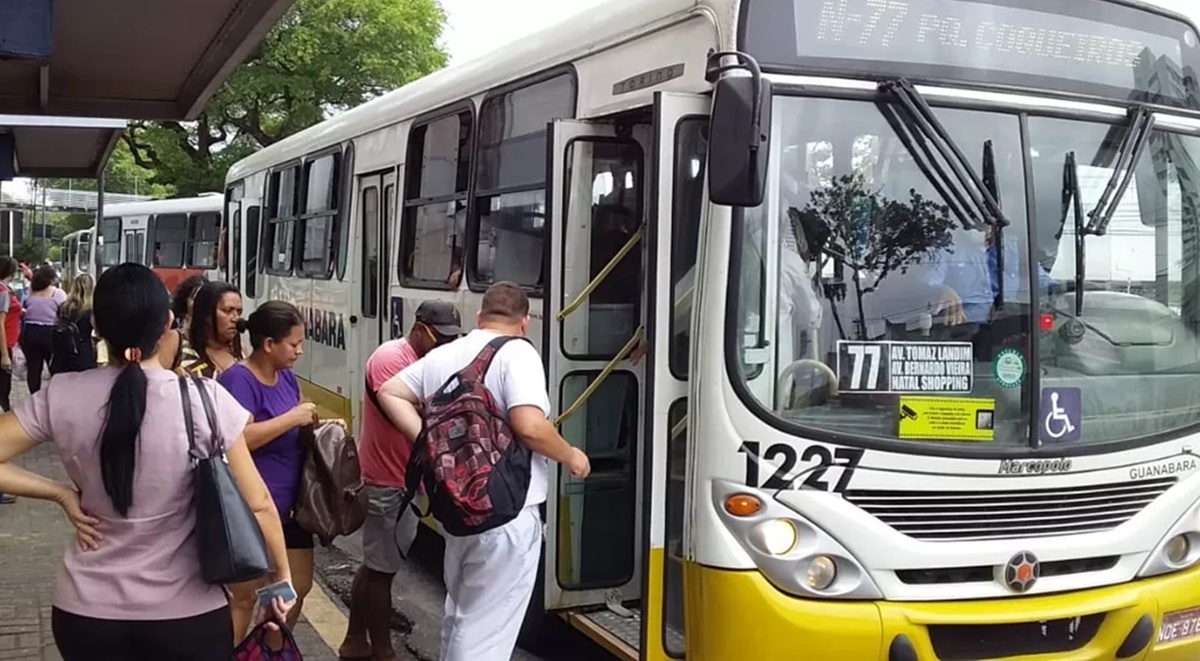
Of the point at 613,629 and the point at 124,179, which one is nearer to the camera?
the point at 613,629

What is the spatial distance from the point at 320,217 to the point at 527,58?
14.5 feet

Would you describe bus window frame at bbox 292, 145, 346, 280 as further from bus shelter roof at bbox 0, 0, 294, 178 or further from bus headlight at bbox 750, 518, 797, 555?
bus headlight at bbox 750, 518, 797, 555

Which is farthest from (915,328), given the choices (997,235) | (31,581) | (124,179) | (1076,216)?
(124,179)

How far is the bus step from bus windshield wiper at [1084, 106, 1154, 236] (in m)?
2.36

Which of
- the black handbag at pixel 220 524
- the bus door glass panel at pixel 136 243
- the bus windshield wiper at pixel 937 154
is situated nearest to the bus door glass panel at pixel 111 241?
the bus door glass panel at pixel 136 243

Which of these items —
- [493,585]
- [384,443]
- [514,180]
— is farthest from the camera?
[514,180]

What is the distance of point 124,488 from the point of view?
283 cm

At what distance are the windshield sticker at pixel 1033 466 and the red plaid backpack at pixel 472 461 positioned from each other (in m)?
1.71

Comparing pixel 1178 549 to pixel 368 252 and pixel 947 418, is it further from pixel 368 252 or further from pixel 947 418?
pixel 368 252

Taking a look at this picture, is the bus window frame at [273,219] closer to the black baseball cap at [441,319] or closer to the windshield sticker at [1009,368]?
the black baseball cap at [441,319]

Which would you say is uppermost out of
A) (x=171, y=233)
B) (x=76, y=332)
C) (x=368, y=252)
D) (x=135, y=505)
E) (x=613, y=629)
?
(x=171, y=233)

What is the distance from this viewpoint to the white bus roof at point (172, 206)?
27.3 meters

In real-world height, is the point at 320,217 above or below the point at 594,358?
above

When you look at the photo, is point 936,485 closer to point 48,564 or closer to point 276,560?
point 276,560
